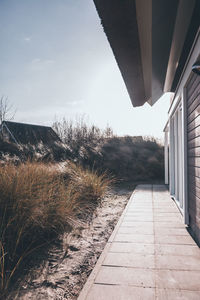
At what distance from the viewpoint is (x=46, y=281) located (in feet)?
5.93

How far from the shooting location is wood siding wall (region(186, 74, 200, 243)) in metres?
2.41

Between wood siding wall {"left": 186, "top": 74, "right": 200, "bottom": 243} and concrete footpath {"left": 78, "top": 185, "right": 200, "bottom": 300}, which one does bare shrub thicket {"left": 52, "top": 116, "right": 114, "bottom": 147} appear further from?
wood siding wall {"left": 186, "top": 74, "right": 200, "bottom": 243}

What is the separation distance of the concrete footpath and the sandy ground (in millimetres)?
126

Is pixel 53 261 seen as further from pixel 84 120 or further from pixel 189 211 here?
pixel 84 120

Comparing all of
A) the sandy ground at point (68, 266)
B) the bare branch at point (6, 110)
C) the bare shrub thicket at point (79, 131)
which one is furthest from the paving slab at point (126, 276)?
the bare branch at point (6, 110)

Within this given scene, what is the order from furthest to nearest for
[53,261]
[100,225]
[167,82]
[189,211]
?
[167,82]
[100,225]
[189,211]
[53,261]

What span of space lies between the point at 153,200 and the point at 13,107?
30.2ft

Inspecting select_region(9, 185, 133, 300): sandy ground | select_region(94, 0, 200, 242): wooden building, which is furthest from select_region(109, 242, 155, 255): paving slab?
select_region(94, 0, 200, 242): wooden building

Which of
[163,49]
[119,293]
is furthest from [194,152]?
[119,293]

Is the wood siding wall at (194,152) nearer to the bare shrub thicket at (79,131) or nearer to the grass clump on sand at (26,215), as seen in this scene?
the grass clump on sand at (26,215)

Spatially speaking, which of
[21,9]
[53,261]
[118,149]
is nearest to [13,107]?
[118,149]

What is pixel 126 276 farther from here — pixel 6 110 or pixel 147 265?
pixel 6 110

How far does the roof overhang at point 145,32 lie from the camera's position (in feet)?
3.84

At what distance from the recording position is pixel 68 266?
6.83ft
